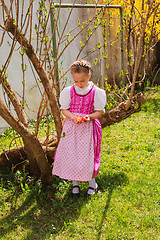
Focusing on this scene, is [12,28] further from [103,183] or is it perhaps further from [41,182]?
[103,183]

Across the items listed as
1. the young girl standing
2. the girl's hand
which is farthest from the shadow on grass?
the girl's hand

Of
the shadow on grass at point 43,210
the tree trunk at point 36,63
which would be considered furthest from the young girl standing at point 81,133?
the shadow on grass at point 43,210

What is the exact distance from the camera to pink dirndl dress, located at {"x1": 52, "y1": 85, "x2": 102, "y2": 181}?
9.47 feet

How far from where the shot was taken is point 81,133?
9.55ft

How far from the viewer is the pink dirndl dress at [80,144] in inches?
114

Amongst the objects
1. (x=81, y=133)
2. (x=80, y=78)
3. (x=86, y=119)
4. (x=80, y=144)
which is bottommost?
(x=80, y=144)

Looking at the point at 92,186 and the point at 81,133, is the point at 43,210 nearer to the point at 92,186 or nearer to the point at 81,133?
the point at 92,186

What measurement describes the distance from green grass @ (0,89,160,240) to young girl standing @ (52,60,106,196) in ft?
0.99

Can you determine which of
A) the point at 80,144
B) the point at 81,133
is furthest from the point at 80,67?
the point at 80,144

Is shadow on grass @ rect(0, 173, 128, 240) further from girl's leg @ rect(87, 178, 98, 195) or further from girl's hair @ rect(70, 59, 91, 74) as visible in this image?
girl's hair @ rect(70, 59, 91, 74)

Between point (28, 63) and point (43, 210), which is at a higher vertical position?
point (28, 63)

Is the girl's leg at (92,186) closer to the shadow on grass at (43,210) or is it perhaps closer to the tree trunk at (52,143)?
the shadow on grass at (43,210)

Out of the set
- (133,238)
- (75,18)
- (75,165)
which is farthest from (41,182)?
(75,18)

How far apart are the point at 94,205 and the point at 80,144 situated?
0.63 meters
